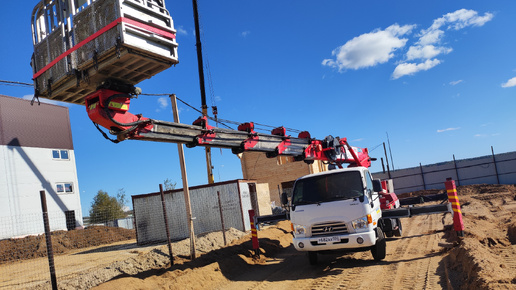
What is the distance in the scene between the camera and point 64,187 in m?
34.9

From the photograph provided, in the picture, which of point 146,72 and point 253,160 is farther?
point 253,160

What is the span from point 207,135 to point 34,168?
31537 mm

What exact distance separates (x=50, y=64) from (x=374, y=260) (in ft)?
26.2

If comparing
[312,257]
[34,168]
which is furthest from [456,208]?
[34,168]

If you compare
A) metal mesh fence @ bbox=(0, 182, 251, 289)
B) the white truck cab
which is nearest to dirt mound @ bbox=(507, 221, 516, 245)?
the white truck cab

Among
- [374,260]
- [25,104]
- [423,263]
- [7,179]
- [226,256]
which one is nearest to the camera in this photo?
[423,263]

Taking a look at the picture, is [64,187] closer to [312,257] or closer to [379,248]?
[312,257]

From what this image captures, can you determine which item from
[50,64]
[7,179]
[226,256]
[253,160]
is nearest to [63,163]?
[7,179]

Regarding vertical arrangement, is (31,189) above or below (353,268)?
above

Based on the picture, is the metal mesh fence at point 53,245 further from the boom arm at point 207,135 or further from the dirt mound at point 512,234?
the dirt mound at point 512,234

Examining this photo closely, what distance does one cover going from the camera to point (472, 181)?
3672 centimetres

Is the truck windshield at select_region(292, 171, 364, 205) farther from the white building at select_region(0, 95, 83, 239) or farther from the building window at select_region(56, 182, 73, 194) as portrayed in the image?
the building window at select_region(56, 182, 73, 194)

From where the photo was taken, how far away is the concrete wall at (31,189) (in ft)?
97.2

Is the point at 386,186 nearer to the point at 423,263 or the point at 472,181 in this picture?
the point at 423,263
